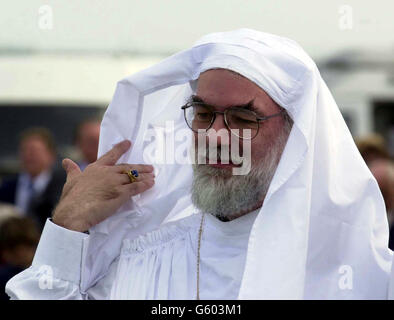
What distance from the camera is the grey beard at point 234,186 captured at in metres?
3.01

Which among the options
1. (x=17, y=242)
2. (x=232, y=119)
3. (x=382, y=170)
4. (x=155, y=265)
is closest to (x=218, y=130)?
(x=232, y=119)

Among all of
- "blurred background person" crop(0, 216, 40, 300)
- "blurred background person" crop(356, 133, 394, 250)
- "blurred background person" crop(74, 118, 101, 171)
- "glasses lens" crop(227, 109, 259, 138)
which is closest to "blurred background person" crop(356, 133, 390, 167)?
"blurred background person" crop(356, 133, 394, 250)

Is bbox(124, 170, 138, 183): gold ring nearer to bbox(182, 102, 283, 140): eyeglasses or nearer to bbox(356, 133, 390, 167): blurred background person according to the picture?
bbox(182, 102, 283, 140): eyeglasses

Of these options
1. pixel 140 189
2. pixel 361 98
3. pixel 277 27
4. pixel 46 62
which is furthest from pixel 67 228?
pixel 361 98

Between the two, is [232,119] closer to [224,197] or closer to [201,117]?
[201,117]

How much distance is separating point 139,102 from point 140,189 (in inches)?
13.5

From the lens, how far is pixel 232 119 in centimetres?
296

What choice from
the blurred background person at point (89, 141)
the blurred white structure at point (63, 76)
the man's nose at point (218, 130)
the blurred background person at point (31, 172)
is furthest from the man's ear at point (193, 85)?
the blurred white structure at point (63, 76)

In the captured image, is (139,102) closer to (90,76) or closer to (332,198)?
(332,198)

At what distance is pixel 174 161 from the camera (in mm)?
3293

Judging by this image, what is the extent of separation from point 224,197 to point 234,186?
0.18 feet

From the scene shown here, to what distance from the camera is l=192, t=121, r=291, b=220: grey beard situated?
3010 millimetres

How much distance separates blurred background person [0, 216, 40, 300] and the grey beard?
2.06m
